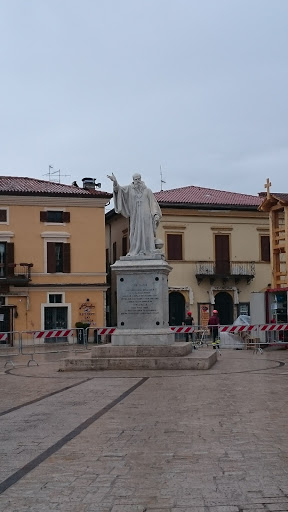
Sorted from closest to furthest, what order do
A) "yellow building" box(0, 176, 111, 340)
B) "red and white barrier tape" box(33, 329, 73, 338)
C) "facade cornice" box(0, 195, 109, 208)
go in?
"red and white barrier tape" box(33, 329, 73, 338), "yellow building" box(0, 176, 111, 340), "facade cornice" box(0, 195, 109, 208)

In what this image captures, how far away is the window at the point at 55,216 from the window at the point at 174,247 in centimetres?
768

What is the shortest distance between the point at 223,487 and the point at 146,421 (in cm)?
351

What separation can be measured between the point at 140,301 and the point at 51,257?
24.5m

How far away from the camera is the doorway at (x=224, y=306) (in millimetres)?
47219

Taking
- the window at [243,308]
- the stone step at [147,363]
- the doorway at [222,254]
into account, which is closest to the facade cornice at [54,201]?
the doorway at [222,254]

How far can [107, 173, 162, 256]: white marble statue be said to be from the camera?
18.6m

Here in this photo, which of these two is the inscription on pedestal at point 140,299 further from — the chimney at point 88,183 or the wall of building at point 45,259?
the chimney at point 88,183

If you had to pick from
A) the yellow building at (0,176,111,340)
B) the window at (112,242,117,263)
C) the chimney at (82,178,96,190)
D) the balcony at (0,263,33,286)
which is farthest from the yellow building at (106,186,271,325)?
the balcony at (0,263,33,286)

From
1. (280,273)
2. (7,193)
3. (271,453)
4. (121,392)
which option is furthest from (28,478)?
(7,193)

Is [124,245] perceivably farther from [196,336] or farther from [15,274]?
[196,336]

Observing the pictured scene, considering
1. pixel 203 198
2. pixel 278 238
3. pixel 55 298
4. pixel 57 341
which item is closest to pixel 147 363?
pixel 57 341

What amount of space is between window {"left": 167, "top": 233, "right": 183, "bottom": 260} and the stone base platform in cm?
2882

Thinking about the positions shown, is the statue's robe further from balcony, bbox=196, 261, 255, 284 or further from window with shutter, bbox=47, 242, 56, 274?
balcony, bbox=196, 261, 255, 284

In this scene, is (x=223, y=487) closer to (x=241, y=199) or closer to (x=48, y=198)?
(x=48, y=198)
